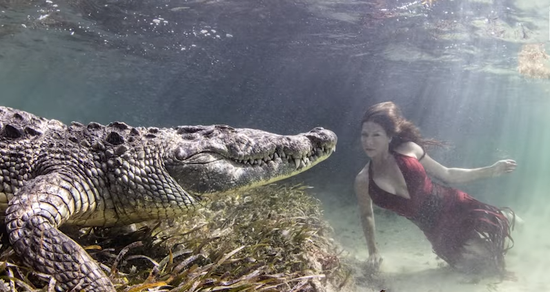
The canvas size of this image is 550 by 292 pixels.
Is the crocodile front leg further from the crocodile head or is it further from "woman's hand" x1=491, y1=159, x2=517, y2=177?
"woman's hand" x1=491, y1=159, x2=517, y2=177

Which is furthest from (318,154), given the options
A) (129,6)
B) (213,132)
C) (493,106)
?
(493,106)

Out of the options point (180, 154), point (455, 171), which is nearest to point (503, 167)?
point (455, 171)

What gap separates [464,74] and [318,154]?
2194 cm

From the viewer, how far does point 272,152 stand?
8.99 feet

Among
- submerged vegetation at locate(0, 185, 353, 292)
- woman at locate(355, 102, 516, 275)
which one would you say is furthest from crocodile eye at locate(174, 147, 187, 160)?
woman at locate(355, 102, 516, 275)

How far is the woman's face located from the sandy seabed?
6.49 feet

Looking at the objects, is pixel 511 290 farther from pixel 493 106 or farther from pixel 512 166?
pixel 493 106

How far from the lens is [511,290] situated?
21.4 feet

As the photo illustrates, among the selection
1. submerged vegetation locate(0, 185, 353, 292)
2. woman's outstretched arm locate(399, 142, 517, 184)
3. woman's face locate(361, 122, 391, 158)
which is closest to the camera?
submerged vegetation locate(0, 185, 353, 292)

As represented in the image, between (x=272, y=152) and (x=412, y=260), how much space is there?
7.15m

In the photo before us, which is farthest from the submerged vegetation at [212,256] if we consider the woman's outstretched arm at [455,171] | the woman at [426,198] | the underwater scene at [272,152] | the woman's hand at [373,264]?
the woman's outstretched arm at [455,171]

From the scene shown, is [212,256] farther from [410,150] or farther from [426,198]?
[410,150]

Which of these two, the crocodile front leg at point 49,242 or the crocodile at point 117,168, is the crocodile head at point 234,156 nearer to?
the crocodile at point 117,168

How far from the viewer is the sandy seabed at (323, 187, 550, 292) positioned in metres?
6.47
